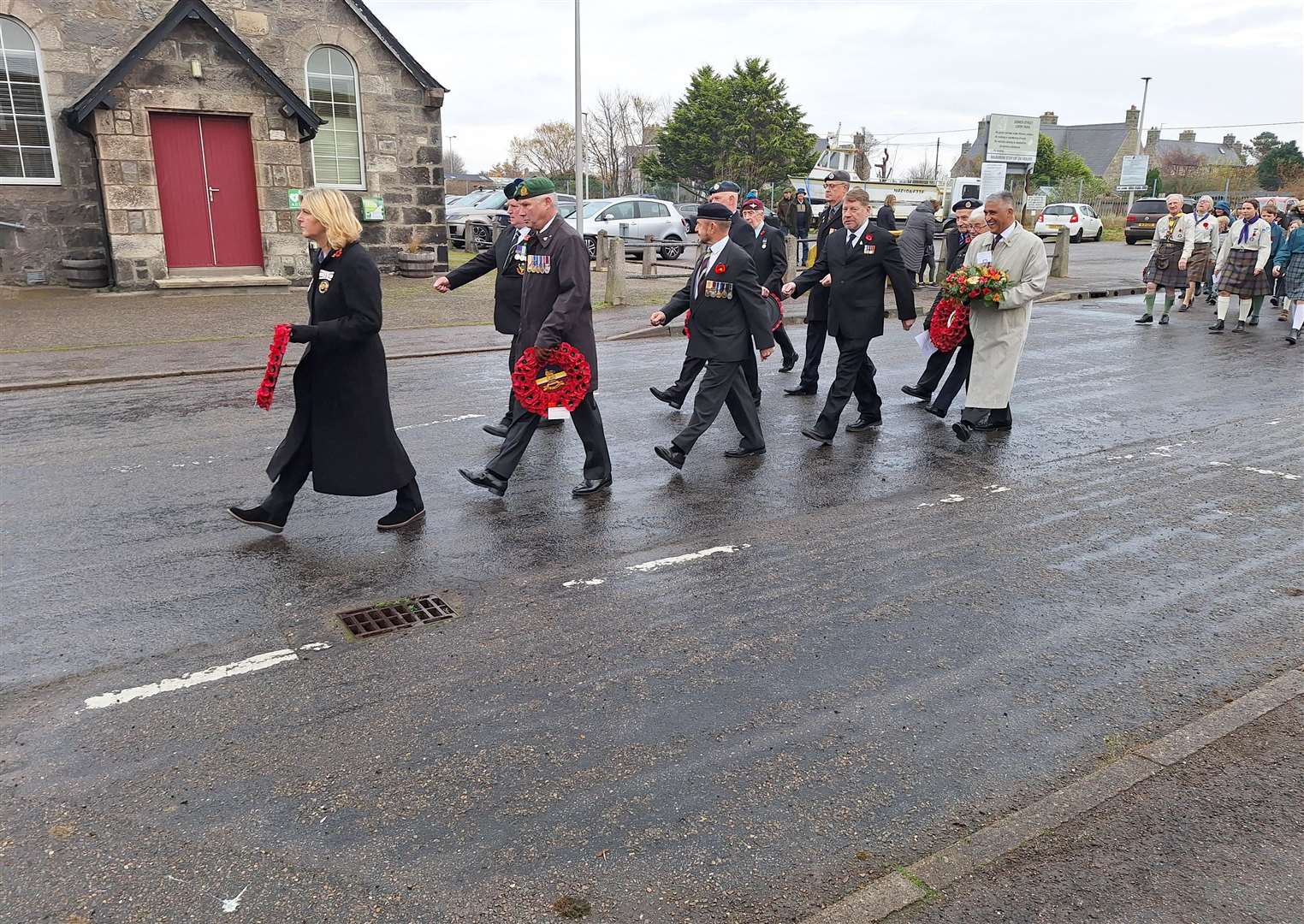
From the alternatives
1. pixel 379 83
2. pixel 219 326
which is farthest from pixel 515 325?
pixel 379 83

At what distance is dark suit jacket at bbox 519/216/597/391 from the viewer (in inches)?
240

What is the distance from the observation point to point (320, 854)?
2.89m

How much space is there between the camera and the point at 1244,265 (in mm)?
14477

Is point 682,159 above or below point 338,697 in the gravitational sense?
above

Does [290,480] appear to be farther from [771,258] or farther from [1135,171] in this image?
[1135,171]

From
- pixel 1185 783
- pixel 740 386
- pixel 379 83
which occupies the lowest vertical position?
pixel 1185 783

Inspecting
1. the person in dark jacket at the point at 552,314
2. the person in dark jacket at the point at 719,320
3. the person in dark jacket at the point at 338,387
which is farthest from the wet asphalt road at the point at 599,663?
the person in dark jacket at the point at 719,320

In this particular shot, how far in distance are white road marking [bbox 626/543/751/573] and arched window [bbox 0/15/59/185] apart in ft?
51.2

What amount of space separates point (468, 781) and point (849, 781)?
4.15 ft

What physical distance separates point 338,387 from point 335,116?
1529cm

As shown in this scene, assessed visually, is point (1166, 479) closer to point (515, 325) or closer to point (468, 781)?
point (515, 325)

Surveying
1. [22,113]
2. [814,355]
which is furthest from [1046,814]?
[22,113]

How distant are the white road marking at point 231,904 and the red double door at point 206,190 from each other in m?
16.5

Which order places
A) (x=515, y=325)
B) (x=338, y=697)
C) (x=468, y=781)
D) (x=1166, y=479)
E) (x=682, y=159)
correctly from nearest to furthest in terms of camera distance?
1. (x=468, y=781)
2. (x=338, y=697)
3. (x=1166, y=479)
4. (x=515, y=325)
5. (x=682, y=159)
